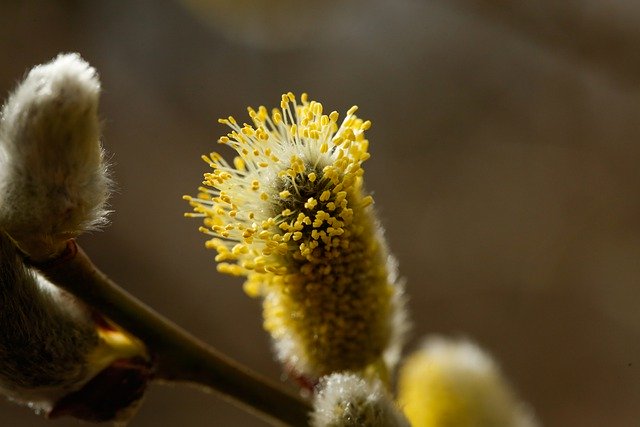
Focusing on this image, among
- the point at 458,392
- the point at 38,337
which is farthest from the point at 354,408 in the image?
the point at 458,392

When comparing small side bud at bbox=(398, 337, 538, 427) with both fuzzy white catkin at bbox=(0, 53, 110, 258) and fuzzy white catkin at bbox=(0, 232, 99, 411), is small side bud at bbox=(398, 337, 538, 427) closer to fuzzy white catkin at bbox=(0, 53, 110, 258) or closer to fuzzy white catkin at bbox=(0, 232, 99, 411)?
fuzzy white catkin at bbox=(0, 232, 99, 411)

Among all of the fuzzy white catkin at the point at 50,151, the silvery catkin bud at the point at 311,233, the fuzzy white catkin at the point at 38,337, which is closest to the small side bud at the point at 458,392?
the silvery catkin bud at the point at 311,233

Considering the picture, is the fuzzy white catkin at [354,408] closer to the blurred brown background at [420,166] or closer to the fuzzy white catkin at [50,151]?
the fuzzy white catkin at [50,151]

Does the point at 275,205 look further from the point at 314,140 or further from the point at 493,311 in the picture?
the point at 493,311

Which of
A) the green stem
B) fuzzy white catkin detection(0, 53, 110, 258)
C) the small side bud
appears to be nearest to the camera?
fuzzy white catkin detection(0, 53, 110, 258)

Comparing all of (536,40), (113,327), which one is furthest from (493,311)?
(113,327)

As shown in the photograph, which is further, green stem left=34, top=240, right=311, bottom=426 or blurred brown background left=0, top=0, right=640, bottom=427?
blurred brown background left=0, top=0, right=640, bottom=427

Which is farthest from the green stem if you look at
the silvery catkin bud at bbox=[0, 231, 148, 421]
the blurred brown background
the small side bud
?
the blurred brown background
